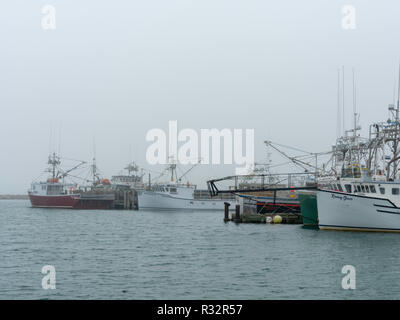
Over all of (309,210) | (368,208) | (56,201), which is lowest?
(56,201)

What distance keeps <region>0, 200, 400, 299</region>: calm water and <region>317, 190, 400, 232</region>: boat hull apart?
5.85 feet

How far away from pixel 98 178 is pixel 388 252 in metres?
141

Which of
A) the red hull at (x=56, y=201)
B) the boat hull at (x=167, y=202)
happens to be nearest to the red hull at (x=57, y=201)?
the red hull at (x=56, y=201)

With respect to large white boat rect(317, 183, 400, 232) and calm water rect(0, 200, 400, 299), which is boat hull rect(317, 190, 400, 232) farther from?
calm water rect(0, 200, 400, 299)

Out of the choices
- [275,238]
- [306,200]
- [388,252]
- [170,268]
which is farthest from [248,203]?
[170,268]

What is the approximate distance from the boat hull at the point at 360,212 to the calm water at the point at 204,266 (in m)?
1.78

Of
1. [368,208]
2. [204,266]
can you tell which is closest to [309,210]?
[368,208]

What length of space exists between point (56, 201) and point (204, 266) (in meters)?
107

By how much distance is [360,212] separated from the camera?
141 feet

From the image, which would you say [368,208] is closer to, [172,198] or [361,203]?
[361,203]

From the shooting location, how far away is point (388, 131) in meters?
49.3

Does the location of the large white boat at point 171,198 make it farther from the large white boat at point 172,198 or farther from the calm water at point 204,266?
the calm water at point 204,266
